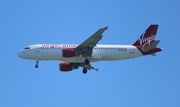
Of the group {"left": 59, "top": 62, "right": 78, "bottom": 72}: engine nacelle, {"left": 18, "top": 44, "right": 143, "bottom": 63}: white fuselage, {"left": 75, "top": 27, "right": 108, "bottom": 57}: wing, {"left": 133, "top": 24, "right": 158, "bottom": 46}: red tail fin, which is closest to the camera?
{"left": 75, "top": 27, "right": 108, "bottom": 57}: wing

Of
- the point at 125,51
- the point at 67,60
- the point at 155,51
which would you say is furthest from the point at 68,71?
the point at 155,51

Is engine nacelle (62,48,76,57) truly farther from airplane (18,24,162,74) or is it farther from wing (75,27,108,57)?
wing (75,27,108,57)

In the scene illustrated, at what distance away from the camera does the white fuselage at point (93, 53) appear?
7144 centimetres

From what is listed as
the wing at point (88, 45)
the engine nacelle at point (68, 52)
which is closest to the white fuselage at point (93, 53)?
the wing at point (88, 45)

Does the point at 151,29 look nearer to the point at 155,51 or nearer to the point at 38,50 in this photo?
the point at 155,51

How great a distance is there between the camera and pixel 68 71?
77.1 m

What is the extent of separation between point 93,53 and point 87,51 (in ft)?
4.55

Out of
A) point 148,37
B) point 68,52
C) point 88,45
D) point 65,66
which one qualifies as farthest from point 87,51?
point 148,37

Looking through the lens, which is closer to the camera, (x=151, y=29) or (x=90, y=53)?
(x=90, y=53)

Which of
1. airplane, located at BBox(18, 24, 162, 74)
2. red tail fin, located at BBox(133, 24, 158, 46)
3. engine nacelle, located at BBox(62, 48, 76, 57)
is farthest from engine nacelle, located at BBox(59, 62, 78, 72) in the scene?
red tail fin, located at BBox(133, 24, 158, 46)

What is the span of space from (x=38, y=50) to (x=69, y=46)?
17.5ft

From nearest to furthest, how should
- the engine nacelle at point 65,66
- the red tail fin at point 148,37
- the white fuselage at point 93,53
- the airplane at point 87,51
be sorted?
1. the airplane at point 87,51
2. the white fuselage at point 93,53
3. the red tail fin at point 148,37
4. the engine nacelle at point 65,66

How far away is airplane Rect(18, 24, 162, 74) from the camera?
70438mm

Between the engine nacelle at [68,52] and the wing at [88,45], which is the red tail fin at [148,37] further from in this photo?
the engine nacelle at [68,52]
